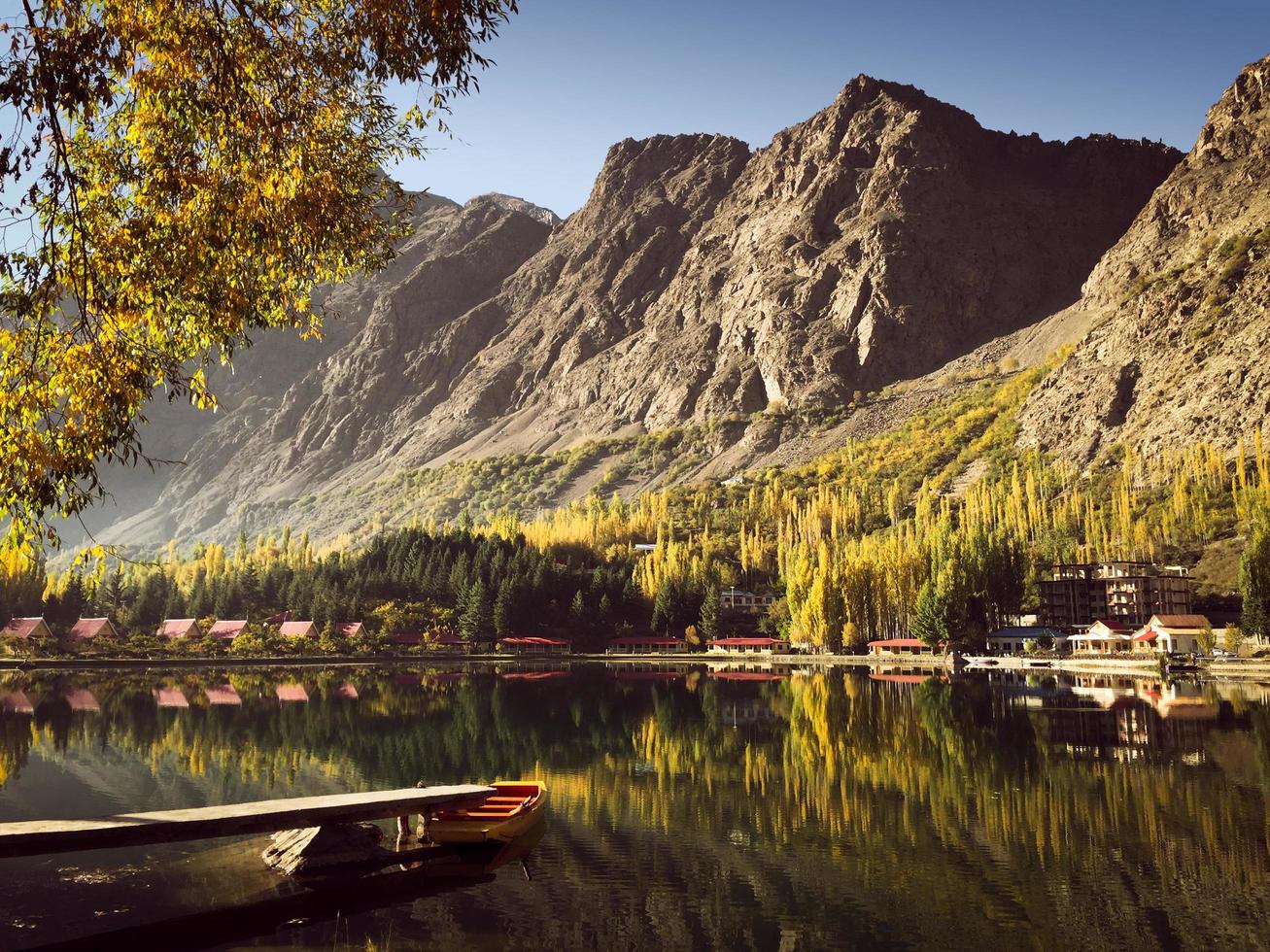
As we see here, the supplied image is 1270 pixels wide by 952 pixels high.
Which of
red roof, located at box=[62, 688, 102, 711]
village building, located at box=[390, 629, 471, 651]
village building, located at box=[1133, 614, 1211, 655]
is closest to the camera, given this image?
red roof, located at box=[62, 688, 102, 711]

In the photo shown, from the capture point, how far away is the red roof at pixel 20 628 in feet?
321

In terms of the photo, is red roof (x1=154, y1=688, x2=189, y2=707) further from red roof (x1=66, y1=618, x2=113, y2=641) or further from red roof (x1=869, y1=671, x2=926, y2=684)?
red roof (x1=869, y1=671, x2=926, y2=684)

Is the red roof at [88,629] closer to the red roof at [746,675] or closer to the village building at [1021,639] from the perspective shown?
the red roof at [746,675]

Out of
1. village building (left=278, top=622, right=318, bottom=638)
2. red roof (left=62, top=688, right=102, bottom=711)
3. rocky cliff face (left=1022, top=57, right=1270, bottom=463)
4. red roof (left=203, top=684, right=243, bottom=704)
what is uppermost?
rocky cliff face (left=1022, top=57, right=1270, bottom=463)

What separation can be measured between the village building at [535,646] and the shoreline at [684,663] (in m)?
4.82

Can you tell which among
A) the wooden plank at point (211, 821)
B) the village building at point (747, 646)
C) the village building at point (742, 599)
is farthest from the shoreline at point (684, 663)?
the wooden plank at point (211, 821)

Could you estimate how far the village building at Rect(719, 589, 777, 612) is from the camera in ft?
470

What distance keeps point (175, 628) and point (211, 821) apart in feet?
342

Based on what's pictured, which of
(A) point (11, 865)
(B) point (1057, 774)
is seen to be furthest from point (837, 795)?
(A) point (11, 865)

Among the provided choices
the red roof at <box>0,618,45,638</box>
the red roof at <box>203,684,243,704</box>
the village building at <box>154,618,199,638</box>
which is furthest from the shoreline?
the red roof at <box>203,684,243,704</box>

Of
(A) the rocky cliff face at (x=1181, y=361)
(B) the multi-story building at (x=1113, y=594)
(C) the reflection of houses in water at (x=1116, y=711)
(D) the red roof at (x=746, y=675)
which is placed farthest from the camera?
(A) the rocky cliff face at (x=1181, y=361)

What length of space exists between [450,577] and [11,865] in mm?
108061

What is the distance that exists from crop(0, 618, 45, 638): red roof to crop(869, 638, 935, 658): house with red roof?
86186 mm

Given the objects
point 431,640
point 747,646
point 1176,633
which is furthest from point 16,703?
point 1176,633
